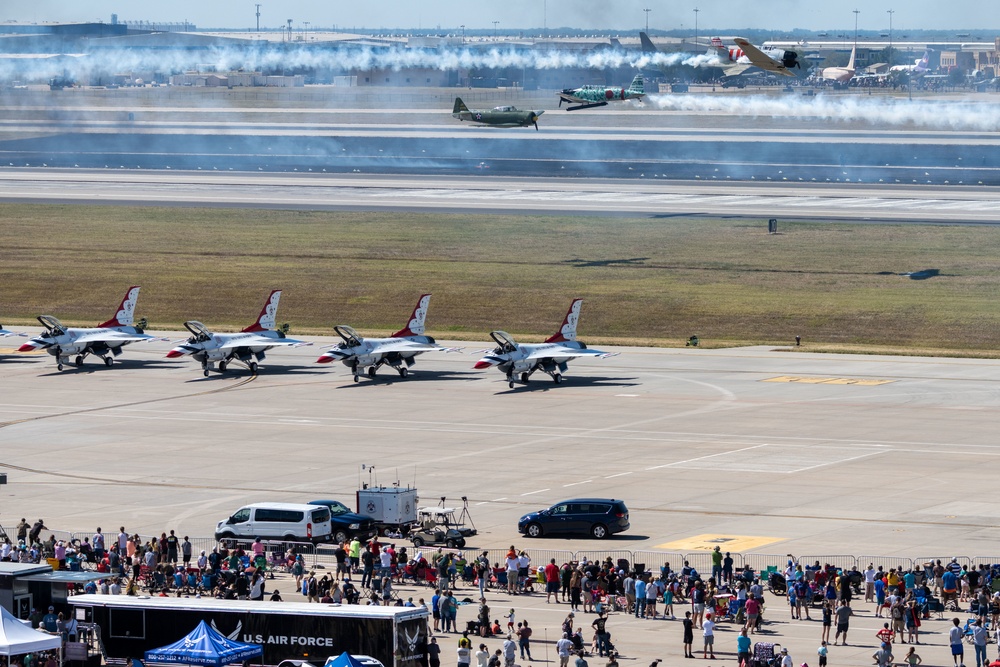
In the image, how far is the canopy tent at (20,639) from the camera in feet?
114

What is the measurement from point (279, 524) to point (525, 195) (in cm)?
11708

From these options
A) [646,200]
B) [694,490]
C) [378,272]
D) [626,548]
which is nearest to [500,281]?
[378,272]

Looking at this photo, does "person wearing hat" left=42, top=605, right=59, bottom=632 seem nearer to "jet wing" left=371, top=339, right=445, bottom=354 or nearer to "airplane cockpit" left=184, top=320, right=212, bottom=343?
"jet wing" left=371, top=339, right=445, bottom=354

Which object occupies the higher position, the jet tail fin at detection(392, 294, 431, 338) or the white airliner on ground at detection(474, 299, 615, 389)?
the jet tail fin at detection(392, 294, 431, 338)

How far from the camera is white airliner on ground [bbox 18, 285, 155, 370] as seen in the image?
95312 millimetres

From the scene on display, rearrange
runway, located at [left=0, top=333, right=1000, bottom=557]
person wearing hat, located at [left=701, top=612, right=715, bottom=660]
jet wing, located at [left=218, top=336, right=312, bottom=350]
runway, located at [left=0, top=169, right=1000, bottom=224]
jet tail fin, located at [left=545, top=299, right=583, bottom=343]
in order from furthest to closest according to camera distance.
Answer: runway, located at [left=0, top=169, right=1000, bottom=224]
jet wing, located at [left=218, top=336, right=312, bottom=350]
jet tail fin, located at [left=545, top=299, right=583, bottom=343]
runway, located at [left=0, top=333, right=1000, bottom=557]
person wearing hat, located at [left=701, top=612, right=715, bottom=660]

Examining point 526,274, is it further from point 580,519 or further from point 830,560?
point 830,560

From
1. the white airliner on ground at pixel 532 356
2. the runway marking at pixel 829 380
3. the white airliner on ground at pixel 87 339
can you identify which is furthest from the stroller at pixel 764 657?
the white airliner on ground at pixel 87 339

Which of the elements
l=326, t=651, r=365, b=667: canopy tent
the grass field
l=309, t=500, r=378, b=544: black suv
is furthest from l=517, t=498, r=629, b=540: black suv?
the grass field

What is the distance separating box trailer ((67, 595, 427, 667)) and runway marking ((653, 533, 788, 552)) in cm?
1753

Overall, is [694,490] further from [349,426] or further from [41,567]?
[41,567]

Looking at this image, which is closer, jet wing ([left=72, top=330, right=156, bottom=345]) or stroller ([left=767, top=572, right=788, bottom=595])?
stroller ([left=767, top=572, right=788, bottom=595])

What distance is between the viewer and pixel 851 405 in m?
80.5

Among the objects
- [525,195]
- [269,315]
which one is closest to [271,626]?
[269,315]
